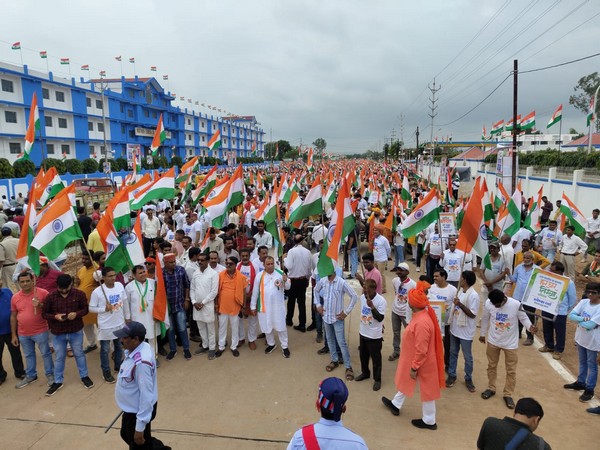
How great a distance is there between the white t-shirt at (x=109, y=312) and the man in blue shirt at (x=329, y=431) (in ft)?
13.0

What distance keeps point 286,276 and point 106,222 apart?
293 centimetres

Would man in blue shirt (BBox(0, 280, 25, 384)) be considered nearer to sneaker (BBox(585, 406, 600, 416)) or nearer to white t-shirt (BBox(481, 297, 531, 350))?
white t-shirt (BBox(481, 297, 531, 350))

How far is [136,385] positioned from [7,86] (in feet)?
125

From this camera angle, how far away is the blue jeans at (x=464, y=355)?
17.4 feet

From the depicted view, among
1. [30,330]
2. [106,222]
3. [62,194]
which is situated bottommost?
[30,330]

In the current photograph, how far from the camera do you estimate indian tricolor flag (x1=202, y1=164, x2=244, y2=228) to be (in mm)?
8492

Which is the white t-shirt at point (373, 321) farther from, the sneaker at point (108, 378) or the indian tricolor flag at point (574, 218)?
the indian tricolor flag at point (574, 218)

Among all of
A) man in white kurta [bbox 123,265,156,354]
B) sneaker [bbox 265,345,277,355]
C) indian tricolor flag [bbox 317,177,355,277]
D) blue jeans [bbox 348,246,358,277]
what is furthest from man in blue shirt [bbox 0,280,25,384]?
blue jeans [bbox 348,246,358,277]

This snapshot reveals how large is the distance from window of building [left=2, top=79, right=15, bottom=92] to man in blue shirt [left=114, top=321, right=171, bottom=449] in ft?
123

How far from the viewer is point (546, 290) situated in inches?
225

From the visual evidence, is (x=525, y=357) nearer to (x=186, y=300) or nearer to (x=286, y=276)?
(x=286, y=276)

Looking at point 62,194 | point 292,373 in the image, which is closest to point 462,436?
point 292,373

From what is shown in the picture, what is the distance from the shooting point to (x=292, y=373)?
19.1 ft

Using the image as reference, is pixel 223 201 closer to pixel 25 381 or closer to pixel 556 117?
pixel 25 381
